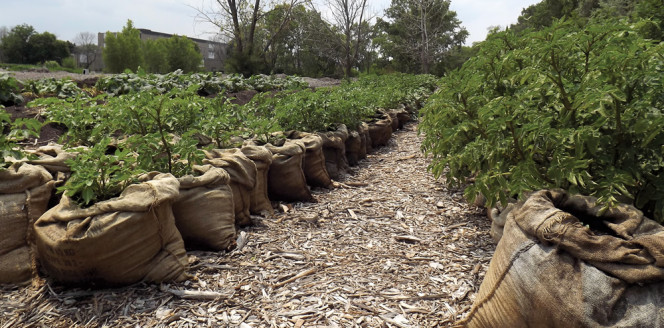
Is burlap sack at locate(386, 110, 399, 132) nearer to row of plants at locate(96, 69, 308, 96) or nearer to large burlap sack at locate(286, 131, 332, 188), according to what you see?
row of plants at locate(96, 69, 308, 96)

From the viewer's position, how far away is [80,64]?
4791 centimetres

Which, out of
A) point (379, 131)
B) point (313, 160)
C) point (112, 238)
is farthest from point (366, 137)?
point (112, 238)

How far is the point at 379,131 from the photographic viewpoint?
7.14 m

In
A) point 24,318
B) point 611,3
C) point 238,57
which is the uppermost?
point 611,3

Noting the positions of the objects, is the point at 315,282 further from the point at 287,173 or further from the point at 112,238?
the point at 287,173

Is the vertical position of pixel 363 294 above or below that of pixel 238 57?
below

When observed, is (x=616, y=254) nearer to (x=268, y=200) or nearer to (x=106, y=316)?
(x=106, y=316)

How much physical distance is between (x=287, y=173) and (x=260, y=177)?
1.26 ft

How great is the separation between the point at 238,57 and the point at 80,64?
3876 cm

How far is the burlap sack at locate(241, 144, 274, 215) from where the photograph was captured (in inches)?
142

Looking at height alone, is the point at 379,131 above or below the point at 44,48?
below

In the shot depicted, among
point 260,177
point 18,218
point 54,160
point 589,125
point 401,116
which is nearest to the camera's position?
point 589,125

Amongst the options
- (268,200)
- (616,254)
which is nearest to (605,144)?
(616,254)

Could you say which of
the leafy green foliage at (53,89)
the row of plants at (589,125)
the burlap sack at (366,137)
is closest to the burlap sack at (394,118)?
the burlap sack at (366,137)
